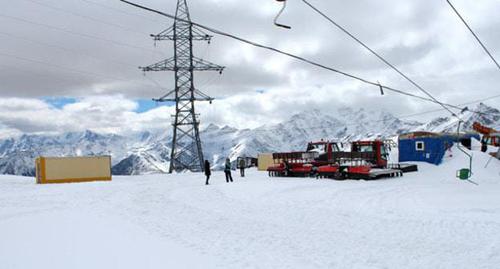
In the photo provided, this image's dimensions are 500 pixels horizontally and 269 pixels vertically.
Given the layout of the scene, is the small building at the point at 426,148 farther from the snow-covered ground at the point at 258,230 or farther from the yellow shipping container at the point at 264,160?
the snow-covered ground at the point at 258,230

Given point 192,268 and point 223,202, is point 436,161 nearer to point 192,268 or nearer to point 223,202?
point 223,202

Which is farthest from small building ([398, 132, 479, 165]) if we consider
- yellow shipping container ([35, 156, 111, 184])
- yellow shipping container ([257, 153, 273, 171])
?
yellow shipping container ([35, 156, 111, 184])

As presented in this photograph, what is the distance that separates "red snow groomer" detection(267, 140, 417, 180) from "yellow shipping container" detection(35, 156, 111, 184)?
41.5ft

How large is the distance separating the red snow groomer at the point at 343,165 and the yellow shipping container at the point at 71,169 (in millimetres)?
12643

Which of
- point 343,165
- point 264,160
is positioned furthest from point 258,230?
point 264,160

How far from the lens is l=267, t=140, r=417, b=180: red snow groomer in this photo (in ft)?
82.6

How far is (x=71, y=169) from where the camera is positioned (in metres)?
30.2

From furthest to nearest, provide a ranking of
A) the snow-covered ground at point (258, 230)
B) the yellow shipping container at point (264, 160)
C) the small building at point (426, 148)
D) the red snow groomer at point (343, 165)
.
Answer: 1. the yellow shipping container at point (264, 160)
2. the small building at point (426, 148)
3. the red snow groomer at point (343, 165)
4. the snow-covered ground at point (258, 230)

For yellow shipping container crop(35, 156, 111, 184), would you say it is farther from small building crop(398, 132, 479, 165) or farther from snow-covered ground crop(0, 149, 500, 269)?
small building crop(398, 132, 479, 165)

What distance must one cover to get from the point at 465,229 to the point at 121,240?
335 inches

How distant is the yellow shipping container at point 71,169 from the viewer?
96.2 ft

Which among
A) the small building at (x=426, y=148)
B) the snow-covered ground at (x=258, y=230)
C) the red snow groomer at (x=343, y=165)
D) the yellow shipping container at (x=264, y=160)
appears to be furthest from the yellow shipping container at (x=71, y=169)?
the small building at (x=426, y=148)

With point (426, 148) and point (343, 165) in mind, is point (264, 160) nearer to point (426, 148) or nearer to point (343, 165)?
point (426, 148)

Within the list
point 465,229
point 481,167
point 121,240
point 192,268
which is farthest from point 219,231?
point 481,167
